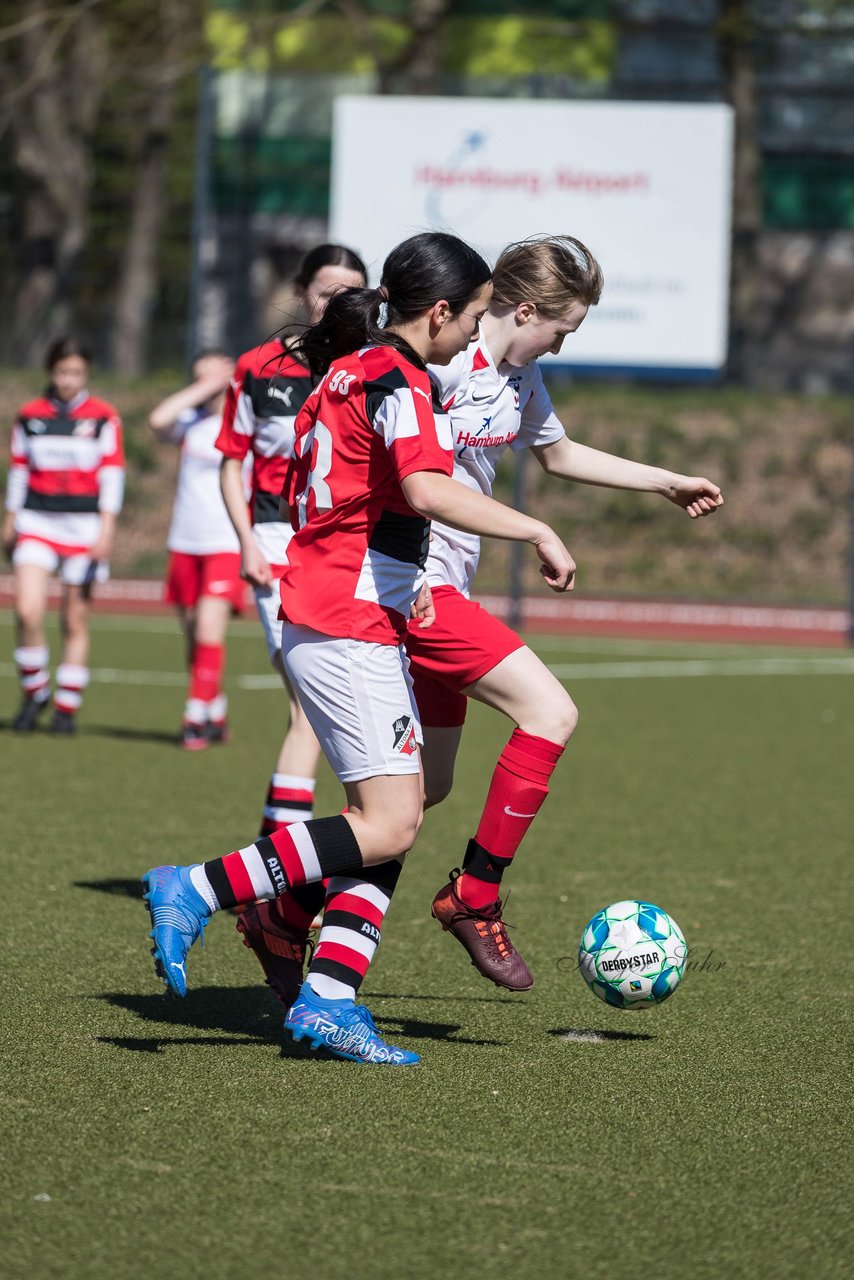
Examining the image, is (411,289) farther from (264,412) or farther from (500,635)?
(264,412)

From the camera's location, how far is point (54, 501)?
10164mm

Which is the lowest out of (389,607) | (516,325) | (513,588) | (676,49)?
(513,588)

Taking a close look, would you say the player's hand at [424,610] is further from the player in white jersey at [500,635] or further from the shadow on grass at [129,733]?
the shadow on grass at [129,733]

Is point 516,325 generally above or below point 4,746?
above

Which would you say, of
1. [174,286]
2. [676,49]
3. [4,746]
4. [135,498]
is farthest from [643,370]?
[676,49]

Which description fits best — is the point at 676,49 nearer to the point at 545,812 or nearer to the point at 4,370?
the point at 4,370

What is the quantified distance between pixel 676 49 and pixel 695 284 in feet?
41.5

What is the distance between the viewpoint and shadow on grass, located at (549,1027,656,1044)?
175 inches

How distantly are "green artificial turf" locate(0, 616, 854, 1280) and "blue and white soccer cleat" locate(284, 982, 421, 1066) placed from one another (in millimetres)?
49

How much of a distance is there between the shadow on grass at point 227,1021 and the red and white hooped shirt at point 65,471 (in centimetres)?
572

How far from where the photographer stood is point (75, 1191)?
321 centimetres

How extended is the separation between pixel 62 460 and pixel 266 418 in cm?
448

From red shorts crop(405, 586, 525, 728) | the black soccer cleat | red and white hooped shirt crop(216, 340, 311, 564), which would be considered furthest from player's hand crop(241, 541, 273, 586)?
the black soccer cleat

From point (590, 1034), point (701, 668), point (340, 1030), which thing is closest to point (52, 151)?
point (701, 668)
